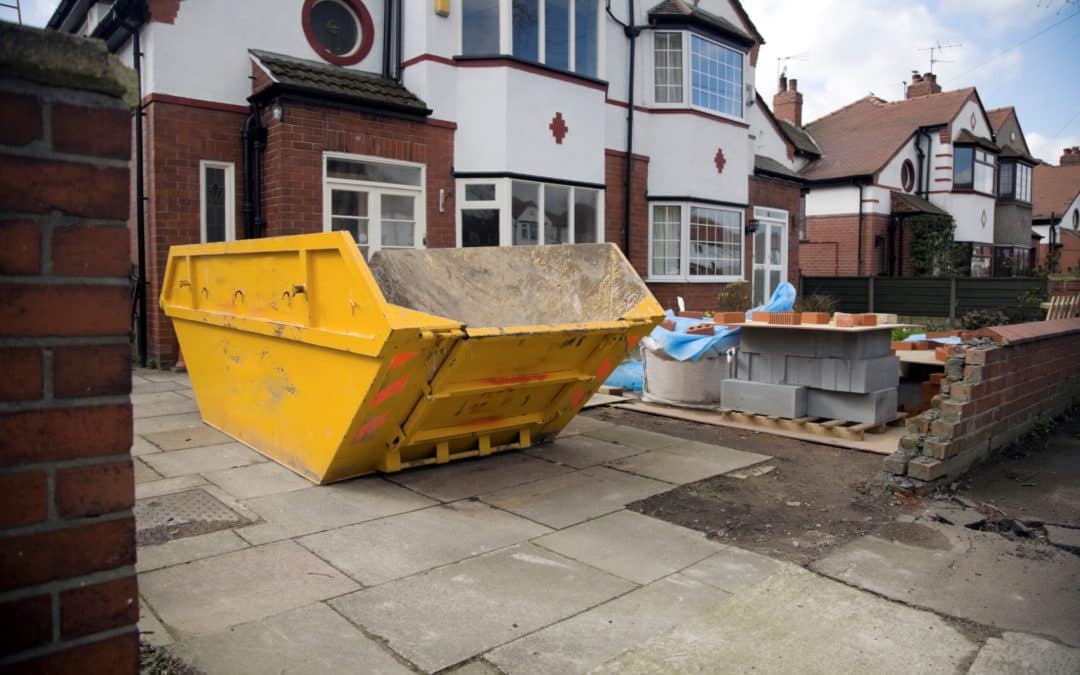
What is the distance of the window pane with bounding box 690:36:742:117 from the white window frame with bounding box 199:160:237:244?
9.21m

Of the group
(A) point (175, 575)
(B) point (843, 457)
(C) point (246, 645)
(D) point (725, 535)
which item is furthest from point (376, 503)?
(B) point (843, 457)

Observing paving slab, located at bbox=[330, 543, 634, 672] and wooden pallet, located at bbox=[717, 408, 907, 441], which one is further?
wooden pallet, located at bbox=[717, 408, 907, 441]

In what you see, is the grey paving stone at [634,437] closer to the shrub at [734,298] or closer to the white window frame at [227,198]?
the white window frame at [227,198]

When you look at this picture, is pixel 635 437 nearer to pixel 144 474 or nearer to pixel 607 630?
pixel 607 630

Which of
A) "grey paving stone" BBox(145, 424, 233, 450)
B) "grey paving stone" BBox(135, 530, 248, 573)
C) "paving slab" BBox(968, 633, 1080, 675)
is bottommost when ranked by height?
"paving slab" BBox(968, 633, 1080, 675)

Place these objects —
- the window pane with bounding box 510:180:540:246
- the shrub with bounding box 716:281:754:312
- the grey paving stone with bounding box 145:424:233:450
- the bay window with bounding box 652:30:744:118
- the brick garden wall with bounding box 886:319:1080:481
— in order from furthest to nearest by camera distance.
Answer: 1. the bay window with bounding box 652:30:744:118
2. the shrub with bounding box 716:281:754:312
3. the window pane with bounding box 510:180:540:246
4. the grey paving stone with bounding box 145:424:233:450
5. the brick garden wall with bounding box 886:319:1080:481

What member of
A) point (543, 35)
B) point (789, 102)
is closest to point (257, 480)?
point (543, 35)

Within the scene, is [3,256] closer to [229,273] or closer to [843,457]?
[229,273]

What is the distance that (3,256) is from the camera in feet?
4.64

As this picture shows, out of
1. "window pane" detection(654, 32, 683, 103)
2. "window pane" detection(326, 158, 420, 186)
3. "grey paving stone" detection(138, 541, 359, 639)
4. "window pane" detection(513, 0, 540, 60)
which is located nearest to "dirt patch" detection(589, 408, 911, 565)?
"grey paving stone" detection(138, 541, 359, 639)

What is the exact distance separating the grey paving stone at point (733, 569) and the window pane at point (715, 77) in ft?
42.5

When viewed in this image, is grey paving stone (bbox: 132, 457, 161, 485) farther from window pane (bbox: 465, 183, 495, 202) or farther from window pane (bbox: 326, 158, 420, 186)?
window pane (bbox: 465, 183, 495, 202)

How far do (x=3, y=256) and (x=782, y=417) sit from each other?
6886mm

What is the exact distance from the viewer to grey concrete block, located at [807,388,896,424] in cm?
715
